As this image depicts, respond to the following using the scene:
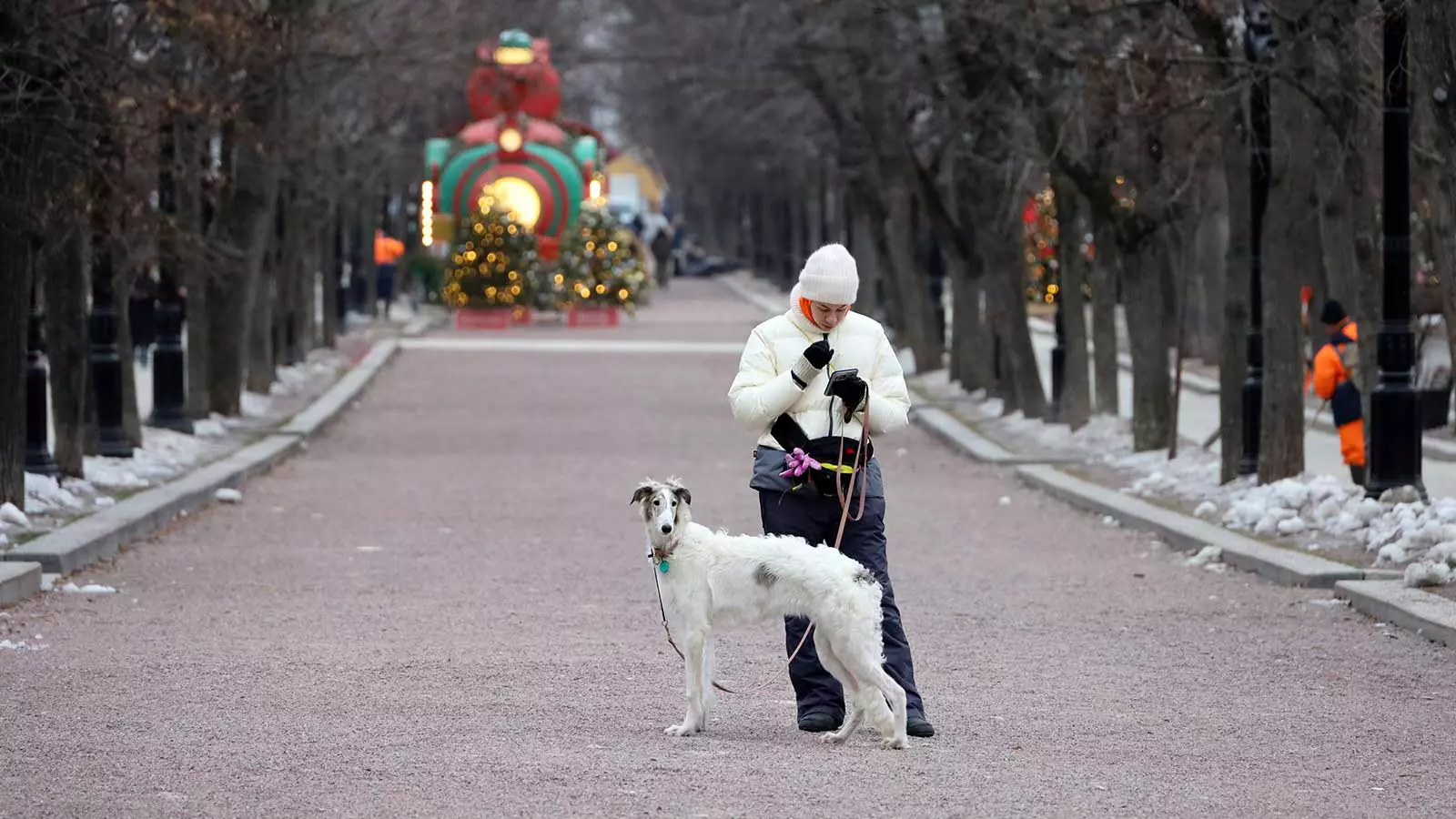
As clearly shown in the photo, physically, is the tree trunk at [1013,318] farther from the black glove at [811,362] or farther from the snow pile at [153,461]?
the black glove at [811,362]

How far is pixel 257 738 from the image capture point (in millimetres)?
9203

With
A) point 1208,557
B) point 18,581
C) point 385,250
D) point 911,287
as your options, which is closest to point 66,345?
point 18,581

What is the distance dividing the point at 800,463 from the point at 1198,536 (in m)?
7.79

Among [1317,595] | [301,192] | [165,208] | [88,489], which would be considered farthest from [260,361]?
[1317,595]

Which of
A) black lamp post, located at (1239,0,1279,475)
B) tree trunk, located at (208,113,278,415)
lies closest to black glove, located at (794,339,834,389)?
black lamp post, located at (1239,0,1279,475)

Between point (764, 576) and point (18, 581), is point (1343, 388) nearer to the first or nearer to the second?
point (18, 581)

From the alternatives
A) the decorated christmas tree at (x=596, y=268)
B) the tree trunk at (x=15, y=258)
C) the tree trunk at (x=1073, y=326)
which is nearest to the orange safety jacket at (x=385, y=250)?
the decorated christmas tree at (x=596, y=268)

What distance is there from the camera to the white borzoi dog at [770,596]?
8.90 meters

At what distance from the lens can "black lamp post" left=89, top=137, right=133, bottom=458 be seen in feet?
70.4

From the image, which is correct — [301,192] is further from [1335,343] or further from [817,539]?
[817,539]

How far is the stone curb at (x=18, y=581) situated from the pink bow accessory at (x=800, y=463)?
5.54 meters

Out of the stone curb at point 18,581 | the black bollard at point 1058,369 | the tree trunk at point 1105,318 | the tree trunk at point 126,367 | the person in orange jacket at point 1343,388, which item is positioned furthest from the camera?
the black bollard at point 1058,369

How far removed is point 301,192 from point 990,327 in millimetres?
11270

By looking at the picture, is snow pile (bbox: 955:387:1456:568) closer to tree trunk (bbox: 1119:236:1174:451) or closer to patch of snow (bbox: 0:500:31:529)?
tree trunk (bbox: 1119:236:1174:451)
